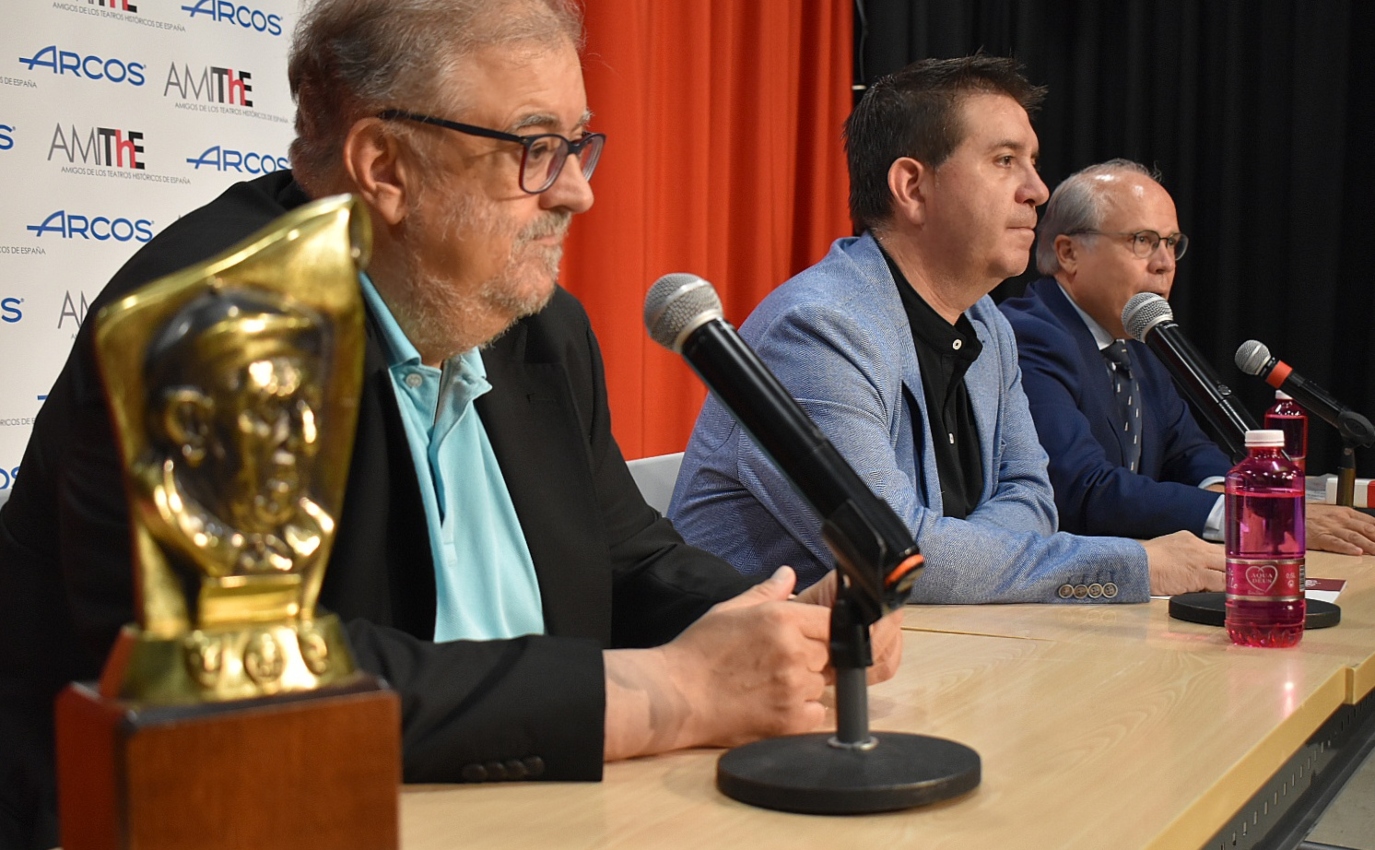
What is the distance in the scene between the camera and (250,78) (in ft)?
9.37

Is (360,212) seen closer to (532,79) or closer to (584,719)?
(584,719)

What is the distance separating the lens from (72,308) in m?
2.58

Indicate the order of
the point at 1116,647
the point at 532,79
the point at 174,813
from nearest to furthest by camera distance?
1. the point at 174,813
2. the point at 532,79
3. the point at 1116,647

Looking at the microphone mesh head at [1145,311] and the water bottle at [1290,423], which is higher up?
the microphone mesh head at [1145,311]

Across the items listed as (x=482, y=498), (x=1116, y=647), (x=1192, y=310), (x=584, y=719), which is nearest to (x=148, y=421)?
(x=584, y=719)

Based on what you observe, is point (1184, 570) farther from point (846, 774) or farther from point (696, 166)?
point (696, 166)

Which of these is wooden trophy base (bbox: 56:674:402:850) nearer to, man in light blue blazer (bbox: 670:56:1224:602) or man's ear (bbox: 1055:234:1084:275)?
man in light blue blazer (bbox: 670:56:1224:602)

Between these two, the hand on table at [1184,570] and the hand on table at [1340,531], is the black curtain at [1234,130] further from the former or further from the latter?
the hand on table at [1184,570]

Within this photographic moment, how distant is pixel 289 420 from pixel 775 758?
A: 52 cm

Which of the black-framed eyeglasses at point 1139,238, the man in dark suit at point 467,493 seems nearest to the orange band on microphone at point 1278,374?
the black-framed eyeglasses at point 1139,238

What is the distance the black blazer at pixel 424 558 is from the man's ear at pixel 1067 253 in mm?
2086

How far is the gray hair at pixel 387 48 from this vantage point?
1.40 meters

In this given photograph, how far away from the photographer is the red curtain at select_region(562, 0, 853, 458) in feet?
12.0

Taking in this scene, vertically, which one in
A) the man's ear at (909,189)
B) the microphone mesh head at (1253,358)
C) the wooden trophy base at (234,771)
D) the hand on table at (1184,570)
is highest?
the man's ear at (909,189)
